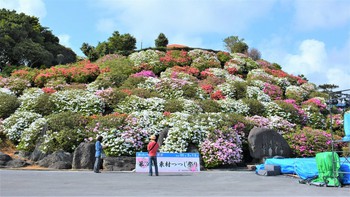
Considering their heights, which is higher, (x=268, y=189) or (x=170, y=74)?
(x=170, y=74)

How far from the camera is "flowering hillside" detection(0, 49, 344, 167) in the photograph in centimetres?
1548

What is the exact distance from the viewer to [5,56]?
35750 mm

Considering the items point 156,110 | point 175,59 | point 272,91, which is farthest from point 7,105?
point 272,91

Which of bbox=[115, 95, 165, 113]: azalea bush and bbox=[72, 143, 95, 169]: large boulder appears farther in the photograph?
bbox=[115, 95, 165, 113]: azalea bush

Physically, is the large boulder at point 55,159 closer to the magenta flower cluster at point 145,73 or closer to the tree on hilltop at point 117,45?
the magenta flower cluster at point 145,73

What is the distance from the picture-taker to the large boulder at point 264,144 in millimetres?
16000

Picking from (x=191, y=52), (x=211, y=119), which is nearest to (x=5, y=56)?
(x=191, y=52)

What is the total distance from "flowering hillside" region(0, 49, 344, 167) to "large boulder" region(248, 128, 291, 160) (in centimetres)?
71

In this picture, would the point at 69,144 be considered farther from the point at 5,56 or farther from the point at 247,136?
the point at 5,56

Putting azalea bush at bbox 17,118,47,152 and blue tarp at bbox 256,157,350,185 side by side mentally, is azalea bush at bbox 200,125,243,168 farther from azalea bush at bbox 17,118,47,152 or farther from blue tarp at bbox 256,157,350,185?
azalea bush at bbox 17,118,47,152

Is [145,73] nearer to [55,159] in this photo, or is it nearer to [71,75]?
[71,75]

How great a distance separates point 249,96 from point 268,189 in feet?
54.1

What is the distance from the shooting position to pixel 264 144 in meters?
16.1

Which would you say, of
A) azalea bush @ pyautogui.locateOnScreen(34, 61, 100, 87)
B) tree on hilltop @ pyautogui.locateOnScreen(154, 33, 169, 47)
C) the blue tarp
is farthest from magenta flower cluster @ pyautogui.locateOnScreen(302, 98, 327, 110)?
tree on hilltop @ pyautogui.locateOnScreen(154, 33, 169, 47)
